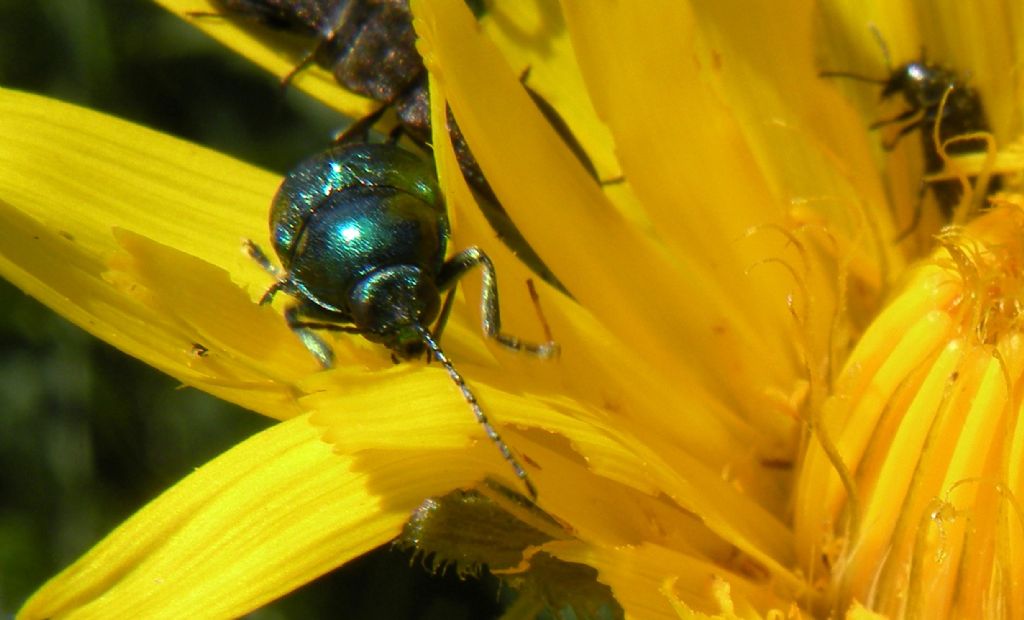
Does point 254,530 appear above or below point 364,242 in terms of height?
below

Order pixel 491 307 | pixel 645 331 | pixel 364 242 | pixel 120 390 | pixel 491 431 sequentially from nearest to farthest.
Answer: pixel 491 431 < pixel 491 307 < pixel 364 242 < pixel 645 331 < pixel 120 390

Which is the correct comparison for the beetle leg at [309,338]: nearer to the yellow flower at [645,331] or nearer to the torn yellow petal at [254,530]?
the yellow flower at [645,331]

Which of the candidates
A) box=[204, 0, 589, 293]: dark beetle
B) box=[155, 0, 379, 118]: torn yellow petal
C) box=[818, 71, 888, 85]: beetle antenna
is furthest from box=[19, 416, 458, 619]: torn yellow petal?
box=[818, 71, 888, 85]: beetle antenna

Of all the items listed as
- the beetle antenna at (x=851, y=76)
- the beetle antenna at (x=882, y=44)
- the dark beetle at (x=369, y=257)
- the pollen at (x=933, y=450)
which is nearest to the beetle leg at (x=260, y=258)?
the dark beetle at (x=369, y=257)

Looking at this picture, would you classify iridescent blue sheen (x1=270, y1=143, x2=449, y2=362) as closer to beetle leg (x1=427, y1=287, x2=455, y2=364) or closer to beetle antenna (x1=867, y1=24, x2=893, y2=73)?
beetle leg (x1=427, y1=287, x2=455, y2=364)

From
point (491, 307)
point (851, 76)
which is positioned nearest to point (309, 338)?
point (491, 307)

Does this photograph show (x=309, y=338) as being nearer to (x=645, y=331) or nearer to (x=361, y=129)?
(x=645, y=331)
